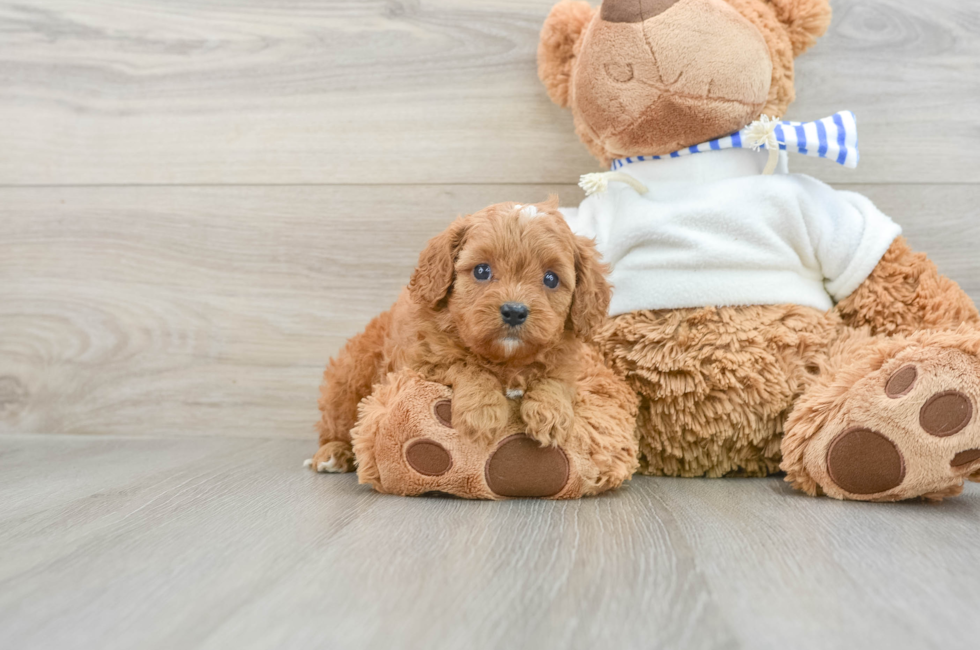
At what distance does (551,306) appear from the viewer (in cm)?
97

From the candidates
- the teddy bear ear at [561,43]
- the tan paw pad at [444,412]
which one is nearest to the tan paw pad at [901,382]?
the tan paw pad at [444,412]

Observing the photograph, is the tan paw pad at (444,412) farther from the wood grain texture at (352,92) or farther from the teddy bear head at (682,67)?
the wood grain texture at (352,92)

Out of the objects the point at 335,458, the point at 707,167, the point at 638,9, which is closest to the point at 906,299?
the point at 707,167

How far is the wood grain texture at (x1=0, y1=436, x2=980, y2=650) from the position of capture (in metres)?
0.58

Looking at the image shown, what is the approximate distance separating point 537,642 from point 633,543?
0.28 m

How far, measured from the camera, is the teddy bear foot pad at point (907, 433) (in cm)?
91

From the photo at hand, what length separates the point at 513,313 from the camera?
0.92 meters

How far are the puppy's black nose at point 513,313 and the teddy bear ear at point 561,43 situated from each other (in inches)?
22.0

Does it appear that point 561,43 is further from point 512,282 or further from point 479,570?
point 479,570

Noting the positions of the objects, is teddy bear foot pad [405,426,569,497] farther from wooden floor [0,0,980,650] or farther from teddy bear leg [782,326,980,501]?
teddy bear leg [782,326,980,501]

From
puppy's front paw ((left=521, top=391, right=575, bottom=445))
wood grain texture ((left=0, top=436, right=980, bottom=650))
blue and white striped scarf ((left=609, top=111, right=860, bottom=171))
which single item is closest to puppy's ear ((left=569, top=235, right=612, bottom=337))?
puppy's front paw ((left=521, top=391, right=575, bottom=445))

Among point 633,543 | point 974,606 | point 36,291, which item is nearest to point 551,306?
point 633,543

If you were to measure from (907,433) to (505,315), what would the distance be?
0.52 metres

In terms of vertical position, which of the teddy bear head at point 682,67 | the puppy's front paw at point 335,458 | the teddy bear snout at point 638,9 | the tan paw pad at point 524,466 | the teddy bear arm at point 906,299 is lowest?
the puppy's front paw at point 335,458
